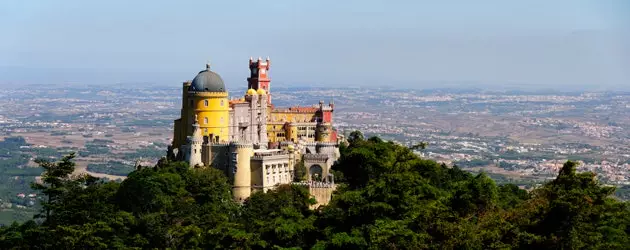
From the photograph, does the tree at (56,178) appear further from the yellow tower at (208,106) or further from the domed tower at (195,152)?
the yellow tower at (208,106)

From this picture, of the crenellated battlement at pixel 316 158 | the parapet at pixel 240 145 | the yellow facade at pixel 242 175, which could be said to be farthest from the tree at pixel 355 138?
the yellow facade at pixel 242 175

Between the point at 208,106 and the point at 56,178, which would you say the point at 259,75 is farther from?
the point at 56,178

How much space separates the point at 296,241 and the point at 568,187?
549 inches

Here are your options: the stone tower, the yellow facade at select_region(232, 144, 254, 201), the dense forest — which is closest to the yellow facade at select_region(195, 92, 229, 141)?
the stone tower

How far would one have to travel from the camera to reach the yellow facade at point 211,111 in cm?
6712

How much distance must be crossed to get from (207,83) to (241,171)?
794 cm

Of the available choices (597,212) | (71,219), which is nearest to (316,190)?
(71,219)

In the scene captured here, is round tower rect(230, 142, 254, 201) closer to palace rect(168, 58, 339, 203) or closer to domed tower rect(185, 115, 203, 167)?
palace rect(168, 58, 339, 203)

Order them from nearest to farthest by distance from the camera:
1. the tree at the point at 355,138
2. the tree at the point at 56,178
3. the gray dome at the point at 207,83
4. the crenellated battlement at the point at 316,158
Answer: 1. the tree at the point at 56,178
2. the crenellated battlement at the point at 316,158
3. the gray dome at the point at 207,83
4. the tree at the point at 355,138

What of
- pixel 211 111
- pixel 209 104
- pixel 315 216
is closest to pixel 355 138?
pixel 211 111

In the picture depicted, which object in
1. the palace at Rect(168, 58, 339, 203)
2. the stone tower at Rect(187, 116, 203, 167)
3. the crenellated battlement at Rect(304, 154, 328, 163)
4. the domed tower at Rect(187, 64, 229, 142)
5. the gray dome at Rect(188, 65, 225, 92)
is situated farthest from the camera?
the gray dome at Rect(188, 65, 225, 92)

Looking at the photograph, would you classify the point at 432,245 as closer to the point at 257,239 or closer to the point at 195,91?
the point at 257,239

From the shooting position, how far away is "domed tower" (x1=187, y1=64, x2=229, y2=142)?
67.1 m

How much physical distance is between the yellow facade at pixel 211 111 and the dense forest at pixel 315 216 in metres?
4.82
